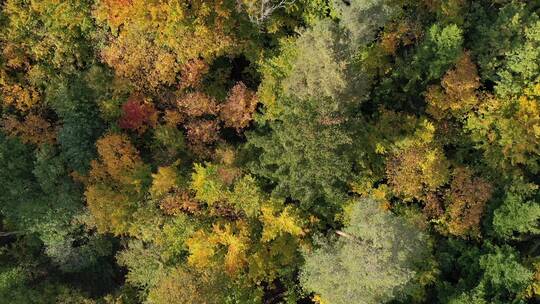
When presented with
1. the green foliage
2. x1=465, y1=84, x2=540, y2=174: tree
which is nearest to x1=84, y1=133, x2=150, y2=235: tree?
x1=465, y1=84, x2=540, y2=174: tree

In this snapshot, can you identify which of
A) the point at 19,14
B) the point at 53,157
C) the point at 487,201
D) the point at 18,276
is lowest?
the point at 18,276

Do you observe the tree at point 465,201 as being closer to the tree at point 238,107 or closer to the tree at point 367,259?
the tree at point 367,259

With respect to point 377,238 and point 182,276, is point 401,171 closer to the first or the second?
point 377,238

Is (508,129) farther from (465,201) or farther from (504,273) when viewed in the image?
(504,273)

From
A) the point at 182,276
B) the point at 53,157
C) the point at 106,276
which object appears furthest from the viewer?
the point at 106,276

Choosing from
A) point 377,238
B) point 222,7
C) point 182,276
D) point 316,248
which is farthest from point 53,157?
point 377,238

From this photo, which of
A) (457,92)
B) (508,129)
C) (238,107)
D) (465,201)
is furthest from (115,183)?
(508,129)
